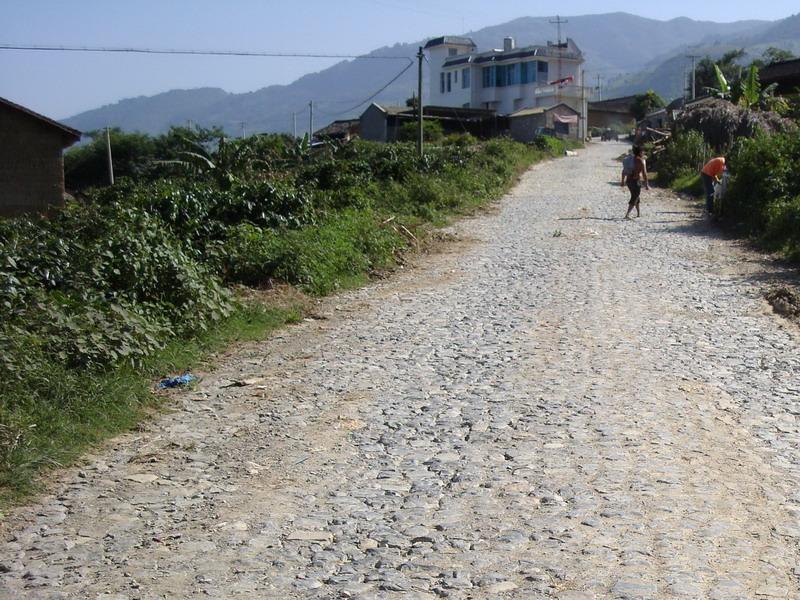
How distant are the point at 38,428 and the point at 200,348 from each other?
3.17 m

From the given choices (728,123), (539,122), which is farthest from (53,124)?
(539,122)

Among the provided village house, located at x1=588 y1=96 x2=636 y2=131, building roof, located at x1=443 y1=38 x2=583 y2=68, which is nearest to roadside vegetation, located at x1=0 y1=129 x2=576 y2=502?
building roof, located at x1=443 y1=38 x2=583 y2=68

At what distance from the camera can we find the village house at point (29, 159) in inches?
1022

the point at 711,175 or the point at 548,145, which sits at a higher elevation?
the point at 548,145

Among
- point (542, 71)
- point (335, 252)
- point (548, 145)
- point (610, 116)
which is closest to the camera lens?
point (335, 252)

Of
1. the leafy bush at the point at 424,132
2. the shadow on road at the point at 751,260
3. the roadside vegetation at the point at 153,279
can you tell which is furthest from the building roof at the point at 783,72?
the roadside vegetation at the point at 153,279

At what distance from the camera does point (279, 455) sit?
6.53 m

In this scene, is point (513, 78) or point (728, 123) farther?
point (513, 78)

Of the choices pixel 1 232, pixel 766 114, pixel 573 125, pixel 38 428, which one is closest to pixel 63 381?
pixel 38 428

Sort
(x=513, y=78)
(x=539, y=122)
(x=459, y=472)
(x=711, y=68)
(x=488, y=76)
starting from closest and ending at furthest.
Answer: (x=459, y=472)
(x=539, y=122)
(x=711, y=68)
(x=513, y=78)
(x=488, y=76)

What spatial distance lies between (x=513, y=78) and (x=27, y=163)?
65.5 meters

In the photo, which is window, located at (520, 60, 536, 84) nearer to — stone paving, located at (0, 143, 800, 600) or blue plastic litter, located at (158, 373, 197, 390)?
stone paving, located at (0, 143, 800, 600)

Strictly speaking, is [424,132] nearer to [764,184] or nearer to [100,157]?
[100,157]

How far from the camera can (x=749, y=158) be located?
825 inches
